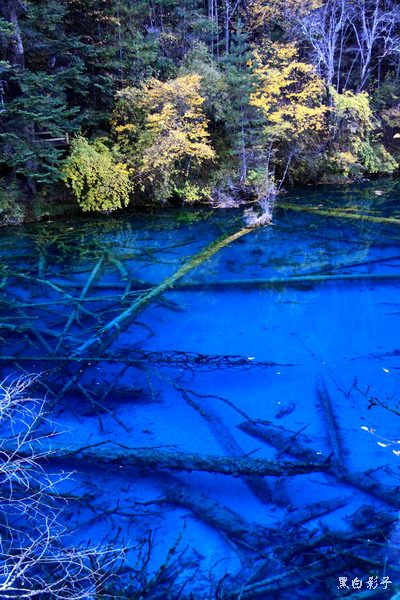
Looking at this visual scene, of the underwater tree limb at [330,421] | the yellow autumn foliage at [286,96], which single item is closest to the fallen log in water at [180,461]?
the underwater tree limb at [330,421]

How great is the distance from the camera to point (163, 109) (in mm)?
13930

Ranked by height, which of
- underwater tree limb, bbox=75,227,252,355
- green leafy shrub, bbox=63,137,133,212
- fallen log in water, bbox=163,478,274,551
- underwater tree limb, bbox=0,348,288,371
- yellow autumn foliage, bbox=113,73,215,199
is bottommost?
fallen log in water, bbox=163,478,274,551

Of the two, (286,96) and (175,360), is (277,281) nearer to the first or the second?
(175,360)

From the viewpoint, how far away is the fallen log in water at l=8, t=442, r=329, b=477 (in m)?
4.80

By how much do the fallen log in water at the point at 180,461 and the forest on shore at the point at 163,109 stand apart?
9.66 m

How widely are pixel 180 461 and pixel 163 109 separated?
11629mm

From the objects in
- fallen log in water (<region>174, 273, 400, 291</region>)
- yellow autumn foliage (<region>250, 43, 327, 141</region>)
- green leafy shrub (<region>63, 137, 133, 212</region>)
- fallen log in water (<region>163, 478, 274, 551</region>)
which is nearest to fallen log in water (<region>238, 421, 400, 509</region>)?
fallen log in water (<region>163, 478, 274, 551</region>)

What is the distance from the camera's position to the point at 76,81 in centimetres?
1378

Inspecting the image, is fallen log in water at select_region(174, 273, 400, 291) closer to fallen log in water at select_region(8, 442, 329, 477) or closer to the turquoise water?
the turquoise water

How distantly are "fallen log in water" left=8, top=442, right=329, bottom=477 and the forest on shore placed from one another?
966 centimetres

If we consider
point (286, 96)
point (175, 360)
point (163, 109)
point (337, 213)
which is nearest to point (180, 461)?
point (175, 360)

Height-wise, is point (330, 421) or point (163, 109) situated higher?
point (163, 109)

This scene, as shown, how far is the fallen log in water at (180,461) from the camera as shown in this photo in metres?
4.80

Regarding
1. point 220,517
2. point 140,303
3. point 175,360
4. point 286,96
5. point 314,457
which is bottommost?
point 220,517
